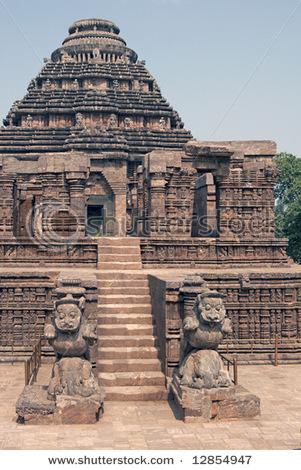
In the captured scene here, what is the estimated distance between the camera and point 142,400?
9.55 meters

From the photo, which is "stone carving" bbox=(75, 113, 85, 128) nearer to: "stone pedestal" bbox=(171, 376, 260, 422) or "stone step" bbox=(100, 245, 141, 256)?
"stone step" bbox=(100, 245, 141, 256)

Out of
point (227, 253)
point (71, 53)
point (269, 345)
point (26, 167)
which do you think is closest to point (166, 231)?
point (227, 253)

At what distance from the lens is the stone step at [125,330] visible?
433 inches

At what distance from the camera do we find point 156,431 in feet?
25.5

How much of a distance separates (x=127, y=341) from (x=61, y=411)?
2902mm

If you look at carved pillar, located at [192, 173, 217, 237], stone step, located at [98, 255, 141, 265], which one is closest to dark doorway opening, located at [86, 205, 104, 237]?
carved pillar, located at [192, 173, 217, 237]

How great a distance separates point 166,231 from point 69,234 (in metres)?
3.84

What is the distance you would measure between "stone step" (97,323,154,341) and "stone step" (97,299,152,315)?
460 mm

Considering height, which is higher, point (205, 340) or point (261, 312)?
point (261, 312)

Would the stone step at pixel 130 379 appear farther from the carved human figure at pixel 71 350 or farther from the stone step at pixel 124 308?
the stone step at pixel 124 308

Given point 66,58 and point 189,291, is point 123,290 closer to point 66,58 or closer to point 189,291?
point 189,291

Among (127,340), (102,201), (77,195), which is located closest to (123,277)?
(127,340)
